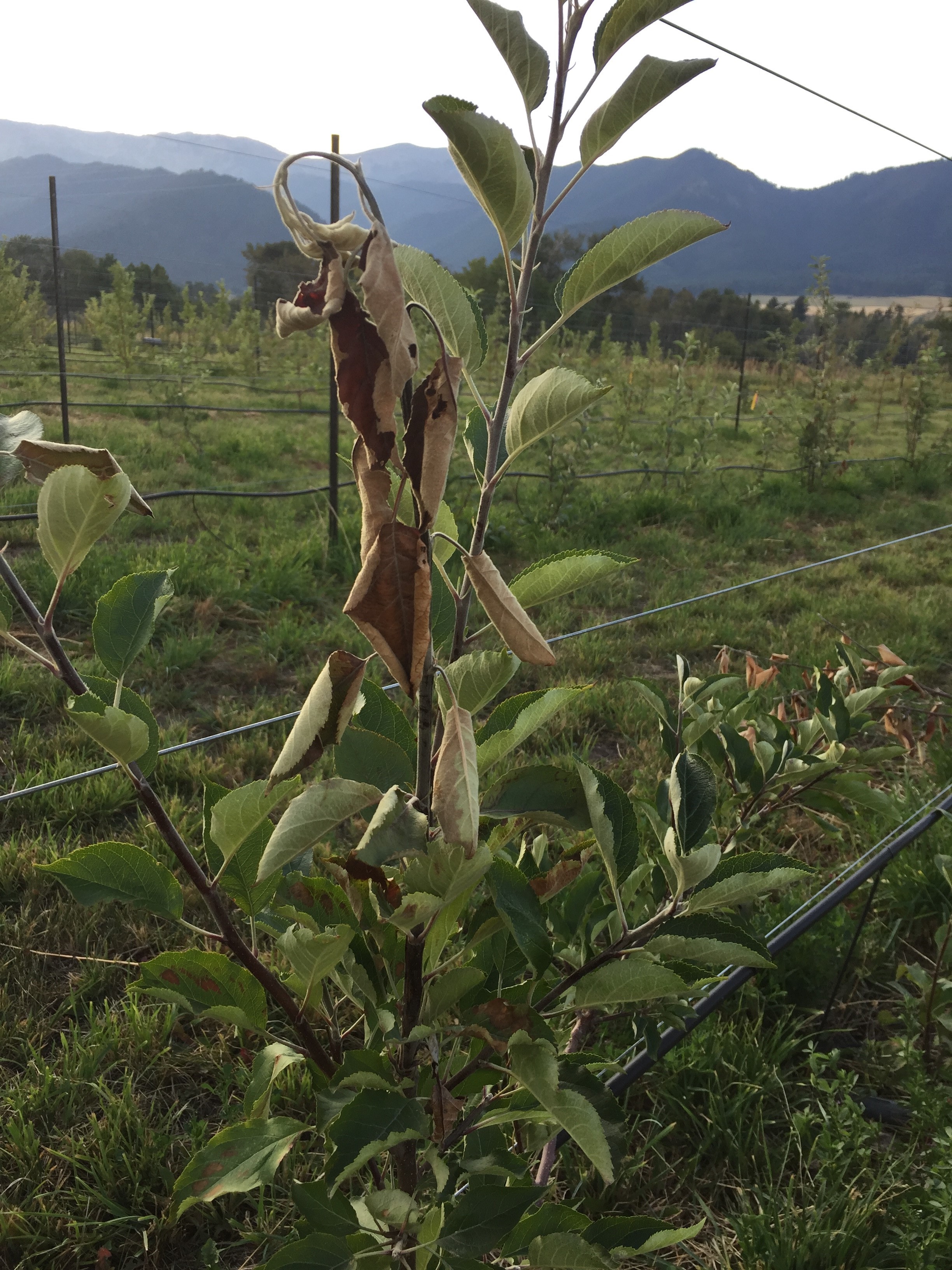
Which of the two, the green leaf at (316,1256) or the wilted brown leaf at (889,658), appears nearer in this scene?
the green leaf at (316,1256)

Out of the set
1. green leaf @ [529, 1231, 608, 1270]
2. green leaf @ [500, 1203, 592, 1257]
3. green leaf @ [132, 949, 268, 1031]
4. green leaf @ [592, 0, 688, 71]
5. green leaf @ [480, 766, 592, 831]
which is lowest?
green leaf @ [500, 1203, 592, 1257]

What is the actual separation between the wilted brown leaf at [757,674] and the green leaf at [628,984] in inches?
→ 34.3

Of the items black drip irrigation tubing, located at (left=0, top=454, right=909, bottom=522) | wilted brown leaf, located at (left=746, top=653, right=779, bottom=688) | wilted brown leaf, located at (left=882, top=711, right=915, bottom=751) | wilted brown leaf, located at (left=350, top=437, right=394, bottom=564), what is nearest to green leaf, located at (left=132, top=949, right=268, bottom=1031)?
wilted brown leaf, located at (left=350, top=437, right=394, bottom=564)

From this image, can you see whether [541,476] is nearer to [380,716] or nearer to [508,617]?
[380,716]

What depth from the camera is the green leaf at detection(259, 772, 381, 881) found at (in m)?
0.56

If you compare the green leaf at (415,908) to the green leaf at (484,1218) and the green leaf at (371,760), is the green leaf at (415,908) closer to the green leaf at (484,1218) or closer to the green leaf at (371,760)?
the green leaf at (371,760)

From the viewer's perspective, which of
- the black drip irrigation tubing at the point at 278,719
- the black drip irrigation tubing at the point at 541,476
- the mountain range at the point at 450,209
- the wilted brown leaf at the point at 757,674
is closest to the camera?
the wilted brown leaf at the point at 757,674

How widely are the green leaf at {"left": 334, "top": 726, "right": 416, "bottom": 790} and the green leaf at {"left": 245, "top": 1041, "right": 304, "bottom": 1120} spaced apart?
0.28m

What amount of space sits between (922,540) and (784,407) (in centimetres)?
345

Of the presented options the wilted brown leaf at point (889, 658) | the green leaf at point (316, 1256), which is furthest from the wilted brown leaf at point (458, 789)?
the wilted brown leaf at point (889, 658)

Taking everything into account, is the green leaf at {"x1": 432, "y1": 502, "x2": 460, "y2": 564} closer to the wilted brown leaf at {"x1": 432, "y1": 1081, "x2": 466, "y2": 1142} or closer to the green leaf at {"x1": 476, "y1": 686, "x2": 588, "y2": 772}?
the green leaf at {"x1": 476, "y1": 686, "x2": 588, "y2": 772}

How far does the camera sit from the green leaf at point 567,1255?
2.37 ft

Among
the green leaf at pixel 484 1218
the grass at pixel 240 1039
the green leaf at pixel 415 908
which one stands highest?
the green leaf at pixel 415 908

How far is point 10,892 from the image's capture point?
2035 millimetres
